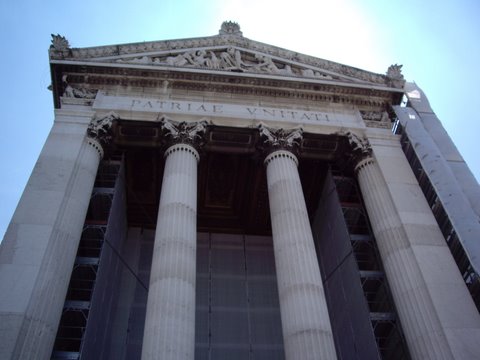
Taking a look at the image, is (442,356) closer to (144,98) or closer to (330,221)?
(330,221)

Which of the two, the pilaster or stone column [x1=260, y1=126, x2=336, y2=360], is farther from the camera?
the pilaster

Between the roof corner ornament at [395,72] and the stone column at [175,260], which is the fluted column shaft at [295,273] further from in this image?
the roof corner ornament at [395,72]

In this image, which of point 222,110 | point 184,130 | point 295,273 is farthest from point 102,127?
point 295,273

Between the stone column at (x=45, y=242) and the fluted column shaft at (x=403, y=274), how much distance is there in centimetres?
1038

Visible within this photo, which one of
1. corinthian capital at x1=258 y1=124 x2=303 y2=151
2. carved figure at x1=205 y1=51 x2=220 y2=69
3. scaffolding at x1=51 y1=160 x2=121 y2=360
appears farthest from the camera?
carved figure at x1=205 y1=51 x2=220 y2=69

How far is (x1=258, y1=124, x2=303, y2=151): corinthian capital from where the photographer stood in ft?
66.2

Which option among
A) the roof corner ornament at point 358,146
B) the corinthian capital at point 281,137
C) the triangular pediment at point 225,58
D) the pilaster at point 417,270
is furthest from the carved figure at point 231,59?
the pilaster at point 417,270

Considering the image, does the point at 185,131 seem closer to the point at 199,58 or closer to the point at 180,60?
the point at 180,60

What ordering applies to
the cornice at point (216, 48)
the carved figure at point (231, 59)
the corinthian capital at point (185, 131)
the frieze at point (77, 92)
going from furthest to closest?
the carved figure at point (231, 59)
the cornice at point (216, 48)
the frieze at point (77, 92)
the corinthian capital at point (185, 131)

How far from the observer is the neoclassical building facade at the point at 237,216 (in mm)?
14445

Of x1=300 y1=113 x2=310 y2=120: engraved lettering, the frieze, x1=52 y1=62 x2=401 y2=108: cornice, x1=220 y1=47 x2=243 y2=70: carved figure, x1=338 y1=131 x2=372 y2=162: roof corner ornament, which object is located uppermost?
x1=220 y1=47 x2=243 y2=70: carved figure

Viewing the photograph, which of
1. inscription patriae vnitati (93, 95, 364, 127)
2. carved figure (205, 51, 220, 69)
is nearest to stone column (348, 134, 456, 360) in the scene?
inscription patriae vnitati (93, 95, 364, 127)

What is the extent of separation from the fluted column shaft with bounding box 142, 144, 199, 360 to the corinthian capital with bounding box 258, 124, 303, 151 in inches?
129

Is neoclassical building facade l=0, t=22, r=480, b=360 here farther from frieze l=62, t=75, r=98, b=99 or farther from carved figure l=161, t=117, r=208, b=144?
frieze l=62, t=75, r=98, b=99
